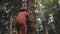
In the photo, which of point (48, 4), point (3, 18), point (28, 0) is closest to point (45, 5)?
point (48, 4)

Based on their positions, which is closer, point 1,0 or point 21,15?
point 21,15

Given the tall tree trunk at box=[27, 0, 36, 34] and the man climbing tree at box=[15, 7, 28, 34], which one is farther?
the tall tree trunk at box=[27, 0, 36, 34]

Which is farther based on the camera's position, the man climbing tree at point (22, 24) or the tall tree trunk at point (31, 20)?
the tall tree trunk at point (31, 20)

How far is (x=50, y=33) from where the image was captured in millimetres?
8297

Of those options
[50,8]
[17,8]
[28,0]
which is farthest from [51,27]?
[28,0]

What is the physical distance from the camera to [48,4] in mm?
8852

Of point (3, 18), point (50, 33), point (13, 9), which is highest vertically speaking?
point (13, 9)

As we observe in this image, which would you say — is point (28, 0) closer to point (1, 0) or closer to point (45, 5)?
point (1, 0)

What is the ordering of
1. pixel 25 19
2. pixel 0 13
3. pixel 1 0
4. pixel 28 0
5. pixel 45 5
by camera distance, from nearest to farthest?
1. pixel 25 19
2. pixel 28 0
3. pixel 1 0
4. pixel 0 13
5. pixel 45 5

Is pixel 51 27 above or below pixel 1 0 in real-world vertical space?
below

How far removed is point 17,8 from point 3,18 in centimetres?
165

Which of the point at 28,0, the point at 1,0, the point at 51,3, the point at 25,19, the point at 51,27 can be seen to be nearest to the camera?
the point at 25,19

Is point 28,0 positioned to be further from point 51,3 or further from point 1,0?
point 51,3

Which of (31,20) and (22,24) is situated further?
(31,20)
